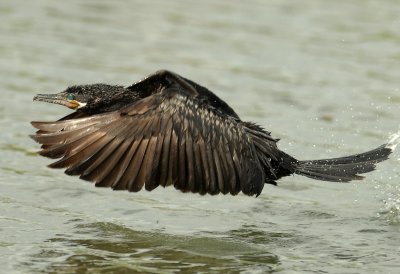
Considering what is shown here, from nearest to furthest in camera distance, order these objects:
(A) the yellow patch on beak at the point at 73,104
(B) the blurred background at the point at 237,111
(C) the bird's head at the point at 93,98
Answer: (B) the blurred background at the point at 237,111
(C) the bird's head at the point at 93,98
(A) the yellow patch on beak at the point at 73,104

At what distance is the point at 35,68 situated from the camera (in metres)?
12.5

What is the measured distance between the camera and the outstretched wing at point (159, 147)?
7059 millimetres

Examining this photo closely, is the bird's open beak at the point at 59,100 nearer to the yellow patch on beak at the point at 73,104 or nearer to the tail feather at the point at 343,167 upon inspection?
the yellow patch on beak at the point at 73,104

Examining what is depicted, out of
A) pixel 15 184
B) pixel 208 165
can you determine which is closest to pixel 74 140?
pixel 208 165

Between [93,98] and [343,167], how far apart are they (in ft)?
6.73

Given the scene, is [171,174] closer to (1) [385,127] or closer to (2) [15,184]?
(2) [15,184]

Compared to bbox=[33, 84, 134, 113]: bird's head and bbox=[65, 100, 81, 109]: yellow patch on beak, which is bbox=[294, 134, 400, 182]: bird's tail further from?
bbox=[65, 100, 81, 109]: yellow patch on beak

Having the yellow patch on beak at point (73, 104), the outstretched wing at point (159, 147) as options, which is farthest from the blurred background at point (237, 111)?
the yellow patch on beak at point (73, 104)

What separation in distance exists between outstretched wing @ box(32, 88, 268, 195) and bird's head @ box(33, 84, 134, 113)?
508 mm

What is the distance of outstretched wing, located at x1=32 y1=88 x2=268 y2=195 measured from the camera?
7.06 meters

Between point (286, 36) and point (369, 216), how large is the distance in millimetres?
6009

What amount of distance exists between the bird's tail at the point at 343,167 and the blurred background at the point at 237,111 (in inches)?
18.2

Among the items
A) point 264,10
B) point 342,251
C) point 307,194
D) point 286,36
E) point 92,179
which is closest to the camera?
point 92,179

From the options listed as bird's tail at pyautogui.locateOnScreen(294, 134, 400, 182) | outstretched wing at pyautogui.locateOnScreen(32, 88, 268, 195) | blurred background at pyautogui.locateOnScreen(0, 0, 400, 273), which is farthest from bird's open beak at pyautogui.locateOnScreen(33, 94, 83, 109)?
bird's tail at pyautogui.locateOnScreen(294, 134, 400, 182)
